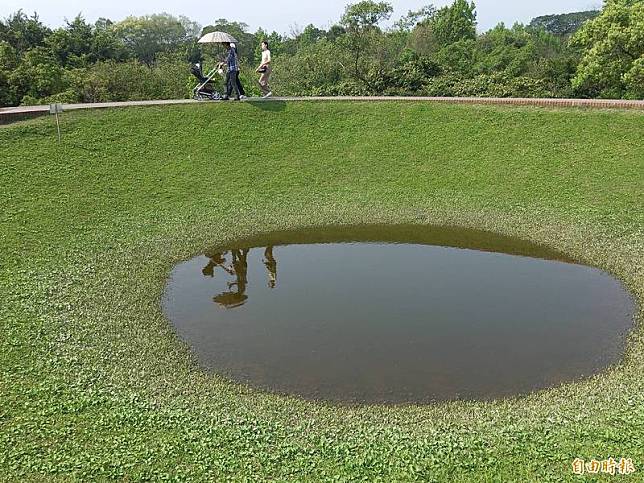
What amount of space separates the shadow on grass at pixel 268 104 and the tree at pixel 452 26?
31506 millimetres

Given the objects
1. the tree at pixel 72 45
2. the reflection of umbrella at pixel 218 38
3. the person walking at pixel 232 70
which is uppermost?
the tree at pixel 72 45

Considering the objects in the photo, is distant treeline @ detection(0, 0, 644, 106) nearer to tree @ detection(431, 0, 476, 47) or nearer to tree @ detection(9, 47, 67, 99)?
tree @ detection(9, 47, 67, 99)

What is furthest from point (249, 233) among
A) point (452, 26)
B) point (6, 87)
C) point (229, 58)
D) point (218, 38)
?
point (452, 26)

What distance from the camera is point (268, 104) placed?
1697 centimetres

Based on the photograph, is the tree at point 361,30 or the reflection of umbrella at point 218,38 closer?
the reflection of umbrella at point 218,38

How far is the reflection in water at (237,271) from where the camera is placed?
30.5 ft

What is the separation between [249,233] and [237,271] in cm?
136

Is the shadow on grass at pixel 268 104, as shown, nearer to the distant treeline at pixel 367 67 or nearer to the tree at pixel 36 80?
the distant treeline at pixel 367 67

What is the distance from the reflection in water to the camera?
929cm

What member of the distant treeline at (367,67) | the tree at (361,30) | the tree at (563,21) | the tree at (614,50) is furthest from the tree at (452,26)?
the tree at (563,21)

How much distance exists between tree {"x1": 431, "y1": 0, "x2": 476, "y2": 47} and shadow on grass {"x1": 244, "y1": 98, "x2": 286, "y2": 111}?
31.5m

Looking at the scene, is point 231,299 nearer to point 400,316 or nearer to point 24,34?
point 400,316

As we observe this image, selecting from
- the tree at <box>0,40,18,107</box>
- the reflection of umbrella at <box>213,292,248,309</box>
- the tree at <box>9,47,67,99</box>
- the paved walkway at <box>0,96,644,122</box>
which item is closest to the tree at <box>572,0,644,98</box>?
the paved walkway at <box>0,96,644,122</box>

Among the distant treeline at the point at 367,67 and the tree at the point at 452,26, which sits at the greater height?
the tree at the point at 452,26
